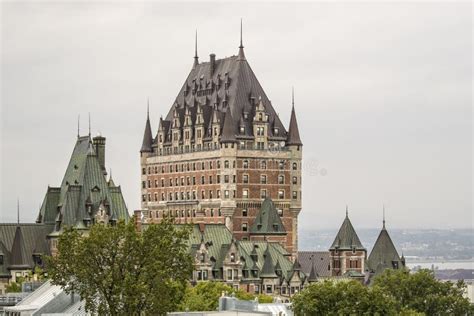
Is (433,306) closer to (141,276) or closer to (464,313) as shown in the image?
(464,313)

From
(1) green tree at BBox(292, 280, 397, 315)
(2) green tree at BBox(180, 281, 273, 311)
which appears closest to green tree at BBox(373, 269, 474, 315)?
(1) green tree at BBox(292, 280, 397, 315)

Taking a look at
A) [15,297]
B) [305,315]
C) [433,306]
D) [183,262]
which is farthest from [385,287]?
[183,262]

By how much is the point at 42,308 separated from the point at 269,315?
59.8 ft

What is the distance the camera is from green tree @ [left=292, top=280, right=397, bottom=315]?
486 ft

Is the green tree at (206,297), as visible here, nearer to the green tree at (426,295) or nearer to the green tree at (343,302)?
the green tree at (343,302)

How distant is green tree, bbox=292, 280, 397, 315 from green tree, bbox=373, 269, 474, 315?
13137mm

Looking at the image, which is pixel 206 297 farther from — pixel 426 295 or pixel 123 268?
pixel 123 268

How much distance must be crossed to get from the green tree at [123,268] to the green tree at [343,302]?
27.2 m

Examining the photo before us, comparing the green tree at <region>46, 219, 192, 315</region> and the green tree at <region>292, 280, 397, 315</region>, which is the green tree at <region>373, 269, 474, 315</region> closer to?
the green tree at <region>292, 280, 397, 315</region>

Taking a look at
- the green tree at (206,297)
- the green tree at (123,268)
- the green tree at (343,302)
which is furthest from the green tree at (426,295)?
the green tree at (123,268)

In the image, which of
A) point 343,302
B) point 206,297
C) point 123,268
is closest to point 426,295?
point 343,302

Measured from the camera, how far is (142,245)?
120562 millimetres

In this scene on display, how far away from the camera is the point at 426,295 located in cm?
16638

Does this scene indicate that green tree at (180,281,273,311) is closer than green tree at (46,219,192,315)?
No
